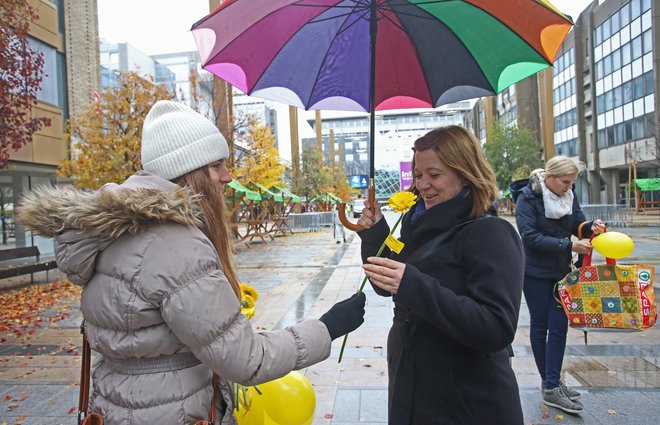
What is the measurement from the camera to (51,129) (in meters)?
16.5

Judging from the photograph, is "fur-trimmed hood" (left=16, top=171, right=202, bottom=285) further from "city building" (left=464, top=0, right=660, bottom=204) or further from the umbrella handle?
"city building" (left=464, top=0, right=660, bottom=204)

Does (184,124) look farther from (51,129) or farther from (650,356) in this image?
(51,129)

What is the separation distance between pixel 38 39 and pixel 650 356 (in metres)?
18.5

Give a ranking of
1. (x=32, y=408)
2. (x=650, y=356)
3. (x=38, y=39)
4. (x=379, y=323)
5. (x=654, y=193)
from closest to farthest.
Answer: (x=32, y=408)
(x=650, y=356)
(x=379, y=323)
(x=38, y=39)
(x=654, y=193)

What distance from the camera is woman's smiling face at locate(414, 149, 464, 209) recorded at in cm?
193

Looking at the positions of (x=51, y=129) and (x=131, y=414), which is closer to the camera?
(x=131, y=414)

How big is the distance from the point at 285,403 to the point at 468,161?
1389mm

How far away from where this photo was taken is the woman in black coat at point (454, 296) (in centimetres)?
166

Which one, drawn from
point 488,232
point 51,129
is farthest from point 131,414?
point 51,129

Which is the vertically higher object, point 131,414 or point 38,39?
point 38,39

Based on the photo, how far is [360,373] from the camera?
4.56 meters

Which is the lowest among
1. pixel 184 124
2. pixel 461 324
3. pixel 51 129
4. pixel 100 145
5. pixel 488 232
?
pixel 461 324

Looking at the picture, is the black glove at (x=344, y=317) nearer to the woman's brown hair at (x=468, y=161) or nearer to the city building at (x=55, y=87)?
the woman's brown hair at (x=468, y=161)

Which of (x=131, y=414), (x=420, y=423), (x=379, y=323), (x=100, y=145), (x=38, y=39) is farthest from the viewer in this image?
(x=38, y=39)
